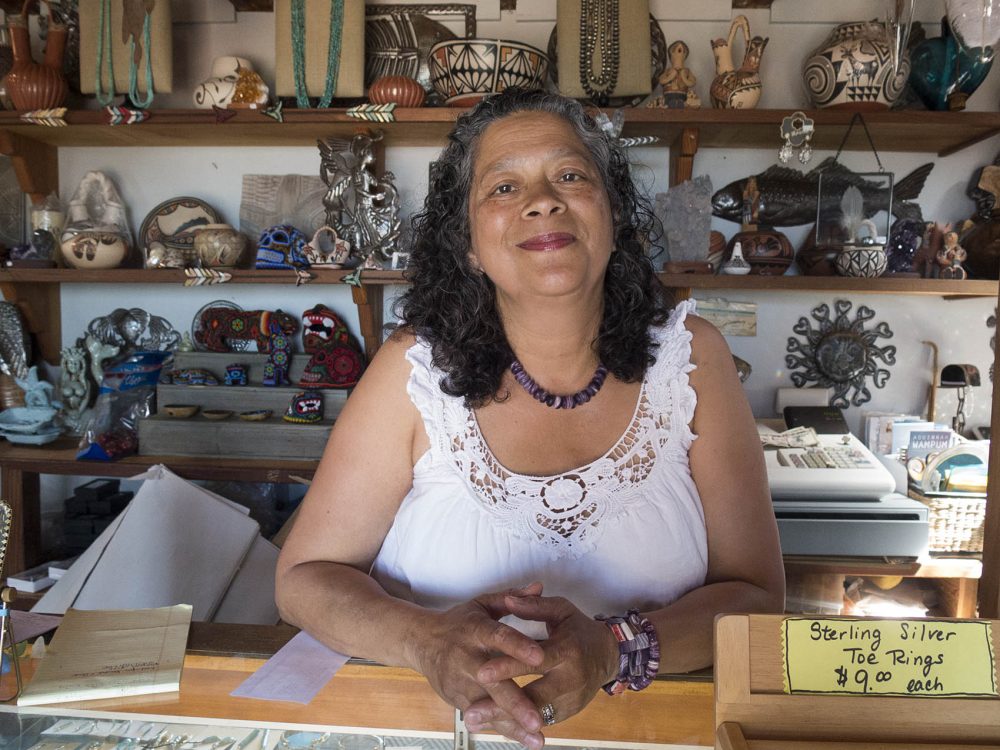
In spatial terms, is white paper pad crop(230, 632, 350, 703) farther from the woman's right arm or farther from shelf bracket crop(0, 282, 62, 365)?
shelf bracket crop(0, 282, 62, 365)

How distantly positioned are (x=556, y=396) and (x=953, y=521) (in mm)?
1328

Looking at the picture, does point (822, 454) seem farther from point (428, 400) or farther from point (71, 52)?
point (71, 52)

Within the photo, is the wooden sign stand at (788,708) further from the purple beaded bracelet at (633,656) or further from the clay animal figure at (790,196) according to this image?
the clay animal figure at (790,196)

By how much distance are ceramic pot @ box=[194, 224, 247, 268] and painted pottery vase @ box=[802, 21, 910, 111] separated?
1596 mm

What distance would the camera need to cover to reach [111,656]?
708 mm

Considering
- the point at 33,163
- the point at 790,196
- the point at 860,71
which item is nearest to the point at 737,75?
the point at 860,71

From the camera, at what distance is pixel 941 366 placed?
2.12 meters

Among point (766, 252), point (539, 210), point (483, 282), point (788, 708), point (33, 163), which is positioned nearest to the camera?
point (788, 708)

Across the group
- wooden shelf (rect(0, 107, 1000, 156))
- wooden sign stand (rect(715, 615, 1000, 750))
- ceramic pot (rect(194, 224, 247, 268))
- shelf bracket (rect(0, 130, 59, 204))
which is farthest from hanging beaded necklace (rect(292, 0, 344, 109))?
wooden sign stand (rect(715, 615, 1000, 750))

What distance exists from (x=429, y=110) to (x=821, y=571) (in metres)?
1.47

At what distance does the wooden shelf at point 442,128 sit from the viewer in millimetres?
1805

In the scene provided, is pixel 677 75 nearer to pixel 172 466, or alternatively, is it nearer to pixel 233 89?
pixel 233 89

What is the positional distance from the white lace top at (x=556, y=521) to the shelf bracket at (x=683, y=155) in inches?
41.9

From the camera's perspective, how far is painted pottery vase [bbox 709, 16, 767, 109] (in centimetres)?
187
